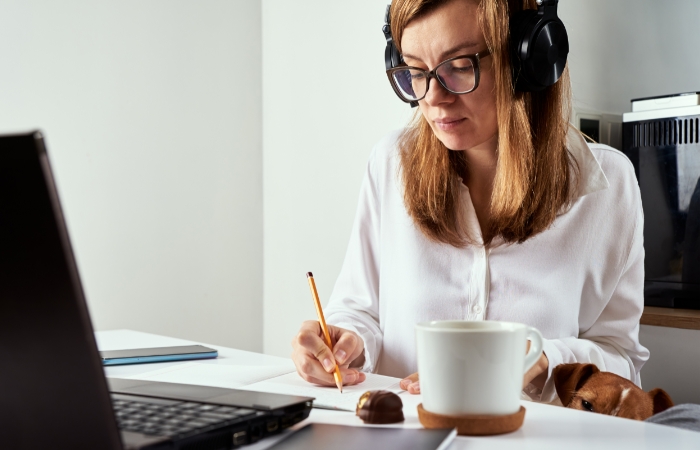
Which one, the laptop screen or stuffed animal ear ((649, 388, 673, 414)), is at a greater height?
the laptop screen

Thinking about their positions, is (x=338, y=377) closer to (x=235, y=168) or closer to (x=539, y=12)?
(x=539, y=12)

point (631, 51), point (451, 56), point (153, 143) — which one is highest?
point (631, 51)

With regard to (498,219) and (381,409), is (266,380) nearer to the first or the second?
(381,409)

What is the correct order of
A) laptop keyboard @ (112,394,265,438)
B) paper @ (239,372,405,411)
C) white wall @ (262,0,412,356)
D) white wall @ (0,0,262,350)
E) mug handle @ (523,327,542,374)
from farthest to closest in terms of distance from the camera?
1. white wall @ (262,0,412,356)
2. white wall @ (0,0,262,350)
3. paper @ (239,372,405,411)
4. mug handle @ (523,327,542,374)
5. laptop keyboard @ (112,394,265,438)

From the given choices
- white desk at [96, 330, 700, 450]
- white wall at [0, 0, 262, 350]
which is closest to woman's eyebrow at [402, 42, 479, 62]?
white desk at [96, 330, 700, 450]

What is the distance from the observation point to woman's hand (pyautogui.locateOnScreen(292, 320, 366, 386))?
0.88m

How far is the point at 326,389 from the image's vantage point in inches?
33.7

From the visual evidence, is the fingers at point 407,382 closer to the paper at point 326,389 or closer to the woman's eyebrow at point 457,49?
the paper at point 326,389

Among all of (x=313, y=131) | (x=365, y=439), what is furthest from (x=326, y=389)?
(x=313, y=131)

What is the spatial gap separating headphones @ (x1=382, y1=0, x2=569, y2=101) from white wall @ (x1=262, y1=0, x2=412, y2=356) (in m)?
0.97

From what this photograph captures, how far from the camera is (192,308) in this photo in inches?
91.7

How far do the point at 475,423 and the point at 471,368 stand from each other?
52 mm

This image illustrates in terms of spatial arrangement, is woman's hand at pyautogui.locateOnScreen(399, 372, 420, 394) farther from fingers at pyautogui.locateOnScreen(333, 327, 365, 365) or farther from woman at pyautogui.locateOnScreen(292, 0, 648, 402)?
woman at pyautogui.locateOnScreen(292, 0, 648, 402)

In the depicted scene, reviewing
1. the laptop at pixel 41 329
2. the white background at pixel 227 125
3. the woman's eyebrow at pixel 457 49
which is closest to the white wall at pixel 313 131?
the white background at pixel 227 125
